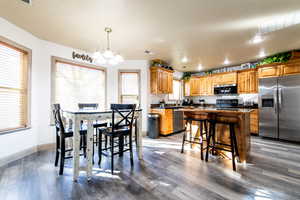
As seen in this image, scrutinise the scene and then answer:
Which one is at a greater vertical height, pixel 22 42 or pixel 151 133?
pixel 22 42

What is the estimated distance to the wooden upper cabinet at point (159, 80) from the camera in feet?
15.4

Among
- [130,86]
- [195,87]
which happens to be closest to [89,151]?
[130,86]

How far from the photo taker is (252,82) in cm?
480

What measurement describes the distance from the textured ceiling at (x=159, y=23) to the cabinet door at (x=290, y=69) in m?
0.51

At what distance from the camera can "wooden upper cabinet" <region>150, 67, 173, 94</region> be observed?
15.4ft

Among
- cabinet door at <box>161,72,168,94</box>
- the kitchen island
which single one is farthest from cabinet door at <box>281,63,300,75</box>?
cabinet door at <box>161,72,168,94</box>

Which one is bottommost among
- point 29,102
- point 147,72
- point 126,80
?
point 29,102

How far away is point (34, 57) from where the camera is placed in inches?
121

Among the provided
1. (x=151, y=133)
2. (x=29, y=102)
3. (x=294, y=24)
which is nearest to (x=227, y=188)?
(x=151, y=133)

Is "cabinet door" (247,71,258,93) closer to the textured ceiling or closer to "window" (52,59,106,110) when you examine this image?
the textured ceiling

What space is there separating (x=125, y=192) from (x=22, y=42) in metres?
3.55

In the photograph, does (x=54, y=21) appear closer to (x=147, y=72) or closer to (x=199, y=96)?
(x=147, y=72)

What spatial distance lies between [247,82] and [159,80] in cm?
327

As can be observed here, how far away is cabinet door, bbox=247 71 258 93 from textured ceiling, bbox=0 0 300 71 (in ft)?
3.69
